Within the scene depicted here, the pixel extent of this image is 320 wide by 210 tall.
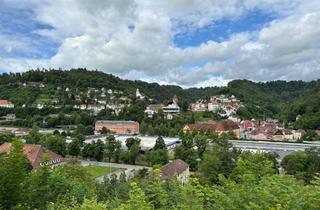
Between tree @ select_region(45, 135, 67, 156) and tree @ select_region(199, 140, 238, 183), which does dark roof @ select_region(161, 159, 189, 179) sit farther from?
tree @ select_region(45, 135, 67, 156)

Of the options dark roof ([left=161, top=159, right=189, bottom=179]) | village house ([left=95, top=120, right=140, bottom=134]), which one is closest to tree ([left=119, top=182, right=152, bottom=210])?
dark roof ([left=161, top=159, right=189, bottom=179])

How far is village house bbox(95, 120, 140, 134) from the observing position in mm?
62906

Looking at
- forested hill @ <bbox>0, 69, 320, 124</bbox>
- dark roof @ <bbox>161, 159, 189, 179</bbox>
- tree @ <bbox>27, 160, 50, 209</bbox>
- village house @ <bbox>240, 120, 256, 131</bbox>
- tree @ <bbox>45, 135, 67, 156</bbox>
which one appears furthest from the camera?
forested hill @ <bbox>0, 69, 320, 124</bbox>

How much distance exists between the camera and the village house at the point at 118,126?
6291 cm

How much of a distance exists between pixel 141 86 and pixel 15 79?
44312 mm

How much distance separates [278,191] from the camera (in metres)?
5.82

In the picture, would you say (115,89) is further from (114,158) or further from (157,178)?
(157,178)

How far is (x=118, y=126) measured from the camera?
6494 cm

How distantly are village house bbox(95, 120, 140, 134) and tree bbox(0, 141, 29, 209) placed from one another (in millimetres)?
52405

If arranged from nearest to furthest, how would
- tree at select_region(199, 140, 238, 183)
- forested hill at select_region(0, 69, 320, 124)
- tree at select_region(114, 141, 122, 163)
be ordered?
tree at select_region(199, 140, 238, 183) → tree at select_region(114, 141, 122, 163) → forested hill at select_region(0, 69, 320, 124)

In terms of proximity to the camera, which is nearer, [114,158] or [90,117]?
[114,158]

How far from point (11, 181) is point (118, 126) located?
184 feet

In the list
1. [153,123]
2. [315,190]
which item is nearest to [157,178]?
[315,190]

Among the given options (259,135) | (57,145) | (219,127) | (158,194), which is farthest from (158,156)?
(158,194)
